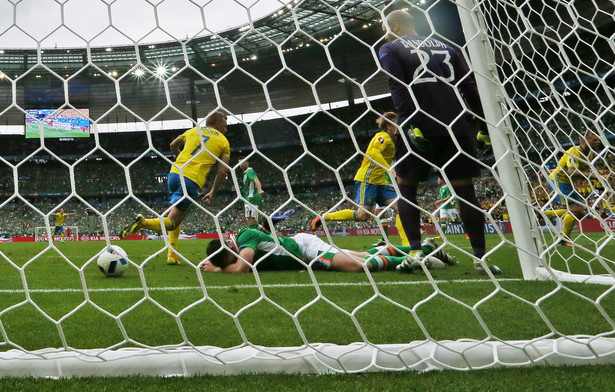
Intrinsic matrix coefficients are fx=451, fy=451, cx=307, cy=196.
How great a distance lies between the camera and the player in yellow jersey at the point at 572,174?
2.64 meters

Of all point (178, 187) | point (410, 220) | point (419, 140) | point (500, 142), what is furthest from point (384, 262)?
point (178, 187)

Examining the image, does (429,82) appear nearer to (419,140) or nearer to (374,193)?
(419,140)

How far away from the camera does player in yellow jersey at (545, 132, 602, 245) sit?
2.64 metres

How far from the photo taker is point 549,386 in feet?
3.09

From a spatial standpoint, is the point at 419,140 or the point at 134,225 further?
the point at 134,225

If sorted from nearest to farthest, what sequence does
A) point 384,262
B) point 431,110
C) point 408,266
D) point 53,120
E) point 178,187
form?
point 53,120 → point 431,110 → point 408,266 → point 384,262 → point 178,187

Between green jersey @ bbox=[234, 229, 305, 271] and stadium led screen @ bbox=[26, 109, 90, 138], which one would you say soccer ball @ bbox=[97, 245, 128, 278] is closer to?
green jersey @ bbox=[234, 229, 305, 271]

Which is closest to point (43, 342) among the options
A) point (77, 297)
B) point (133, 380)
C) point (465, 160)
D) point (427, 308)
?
point (133, 380)

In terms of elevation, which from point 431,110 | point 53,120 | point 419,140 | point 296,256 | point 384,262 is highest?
point 53,120

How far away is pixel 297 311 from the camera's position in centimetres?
167

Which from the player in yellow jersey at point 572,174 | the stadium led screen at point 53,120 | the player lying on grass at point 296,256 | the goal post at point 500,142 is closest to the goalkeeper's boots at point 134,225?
the player lying on grass at point 296,256

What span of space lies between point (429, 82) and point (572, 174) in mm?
1748

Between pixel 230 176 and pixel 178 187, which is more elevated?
pixel 230 176

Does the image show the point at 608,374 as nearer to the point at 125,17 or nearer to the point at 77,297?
the point at 125,17
